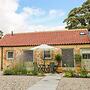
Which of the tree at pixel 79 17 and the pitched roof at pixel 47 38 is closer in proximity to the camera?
the pitched roof at pixel 47 38

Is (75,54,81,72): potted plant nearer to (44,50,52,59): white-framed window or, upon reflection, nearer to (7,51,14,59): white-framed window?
(44,50,52,59): white-framed window

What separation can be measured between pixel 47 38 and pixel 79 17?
18454 millimetres

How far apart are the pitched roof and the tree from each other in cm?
1486

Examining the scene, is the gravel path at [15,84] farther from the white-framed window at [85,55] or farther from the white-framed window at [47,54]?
the white-framed window at [85,55]

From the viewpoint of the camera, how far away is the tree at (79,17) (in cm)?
4592

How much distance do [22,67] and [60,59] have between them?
5.01 m

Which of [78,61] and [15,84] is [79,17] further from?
[15,84]

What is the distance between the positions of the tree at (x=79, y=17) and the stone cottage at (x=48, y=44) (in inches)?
601

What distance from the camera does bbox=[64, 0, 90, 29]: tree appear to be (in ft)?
151

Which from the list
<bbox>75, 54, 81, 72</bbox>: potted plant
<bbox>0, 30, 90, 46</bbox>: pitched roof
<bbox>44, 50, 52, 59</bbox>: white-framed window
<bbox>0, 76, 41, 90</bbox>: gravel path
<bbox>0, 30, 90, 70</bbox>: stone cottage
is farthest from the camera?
<bbox>44, 50, 52, 59</bbox>: white-framed window

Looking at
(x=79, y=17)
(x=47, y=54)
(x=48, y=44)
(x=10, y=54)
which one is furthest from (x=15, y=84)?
(x=79, y=17)

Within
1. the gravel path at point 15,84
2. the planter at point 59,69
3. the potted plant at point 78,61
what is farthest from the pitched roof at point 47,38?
the gravel path at point 15,84

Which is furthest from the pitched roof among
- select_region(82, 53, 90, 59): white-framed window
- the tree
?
the tree

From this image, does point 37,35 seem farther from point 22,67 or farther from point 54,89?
point 54,89
